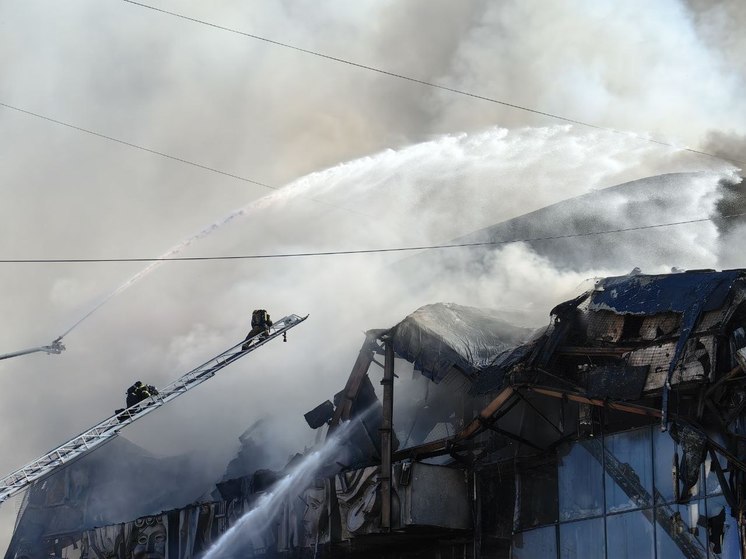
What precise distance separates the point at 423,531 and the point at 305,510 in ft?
16.6

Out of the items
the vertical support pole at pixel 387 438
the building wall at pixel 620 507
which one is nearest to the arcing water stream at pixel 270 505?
the vertical support pole at pixel 387 438

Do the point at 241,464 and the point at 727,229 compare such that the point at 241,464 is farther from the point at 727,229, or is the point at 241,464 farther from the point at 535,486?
the point at 727,229

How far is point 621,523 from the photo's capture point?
26547mm

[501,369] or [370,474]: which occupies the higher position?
[501,369]

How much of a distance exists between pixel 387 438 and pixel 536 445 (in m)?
4.88

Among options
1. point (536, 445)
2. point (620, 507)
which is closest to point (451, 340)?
point (536, 445)

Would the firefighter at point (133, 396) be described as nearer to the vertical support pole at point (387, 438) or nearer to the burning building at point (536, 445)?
the burning building at point (536, 445)

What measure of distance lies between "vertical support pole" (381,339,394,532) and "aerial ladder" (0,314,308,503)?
6.41 metres

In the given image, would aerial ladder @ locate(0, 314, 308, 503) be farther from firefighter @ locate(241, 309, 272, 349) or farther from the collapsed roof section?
the collapsed roof section

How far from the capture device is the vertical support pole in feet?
100

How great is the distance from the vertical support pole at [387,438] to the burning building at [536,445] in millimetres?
57

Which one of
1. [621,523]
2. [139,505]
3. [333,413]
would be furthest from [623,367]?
[139,505]

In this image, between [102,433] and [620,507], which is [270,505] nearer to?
[102,433]

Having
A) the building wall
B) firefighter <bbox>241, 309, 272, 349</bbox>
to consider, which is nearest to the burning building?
the building wall
